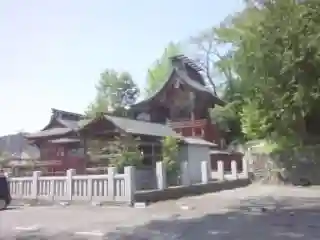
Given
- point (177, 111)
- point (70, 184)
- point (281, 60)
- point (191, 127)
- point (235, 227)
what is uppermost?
point (177, 111)

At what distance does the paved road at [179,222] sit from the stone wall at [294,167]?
661 cm

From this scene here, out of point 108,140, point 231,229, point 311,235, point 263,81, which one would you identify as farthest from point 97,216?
point 263,81

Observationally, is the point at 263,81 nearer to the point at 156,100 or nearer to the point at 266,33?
the point at 266,33

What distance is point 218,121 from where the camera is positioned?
3164cm

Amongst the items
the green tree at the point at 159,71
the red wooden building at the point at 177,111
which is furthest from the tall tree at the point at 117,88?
the red wooden building at the point at 177,111

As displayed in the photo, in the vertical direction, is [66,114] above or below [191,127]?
above

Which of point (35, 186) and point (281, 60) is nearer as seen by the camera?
point (35, 186)

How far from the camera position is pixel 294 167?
20.0 metres

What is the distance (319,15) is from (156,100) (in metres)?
18.5

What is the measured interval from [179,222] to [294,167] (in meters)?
12.5

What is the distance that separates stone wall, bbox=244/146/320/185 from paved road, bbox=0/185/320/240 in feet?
21.7

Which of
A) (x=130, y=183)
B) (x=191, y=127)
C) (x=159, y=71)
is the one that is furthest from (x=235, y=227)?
(x=159, y=71)

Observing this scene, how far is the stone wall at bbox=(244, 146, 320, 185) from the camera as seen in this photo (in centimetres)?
1958

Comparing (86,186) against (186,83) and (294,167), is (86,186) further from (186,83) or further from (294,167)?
(186,83)
